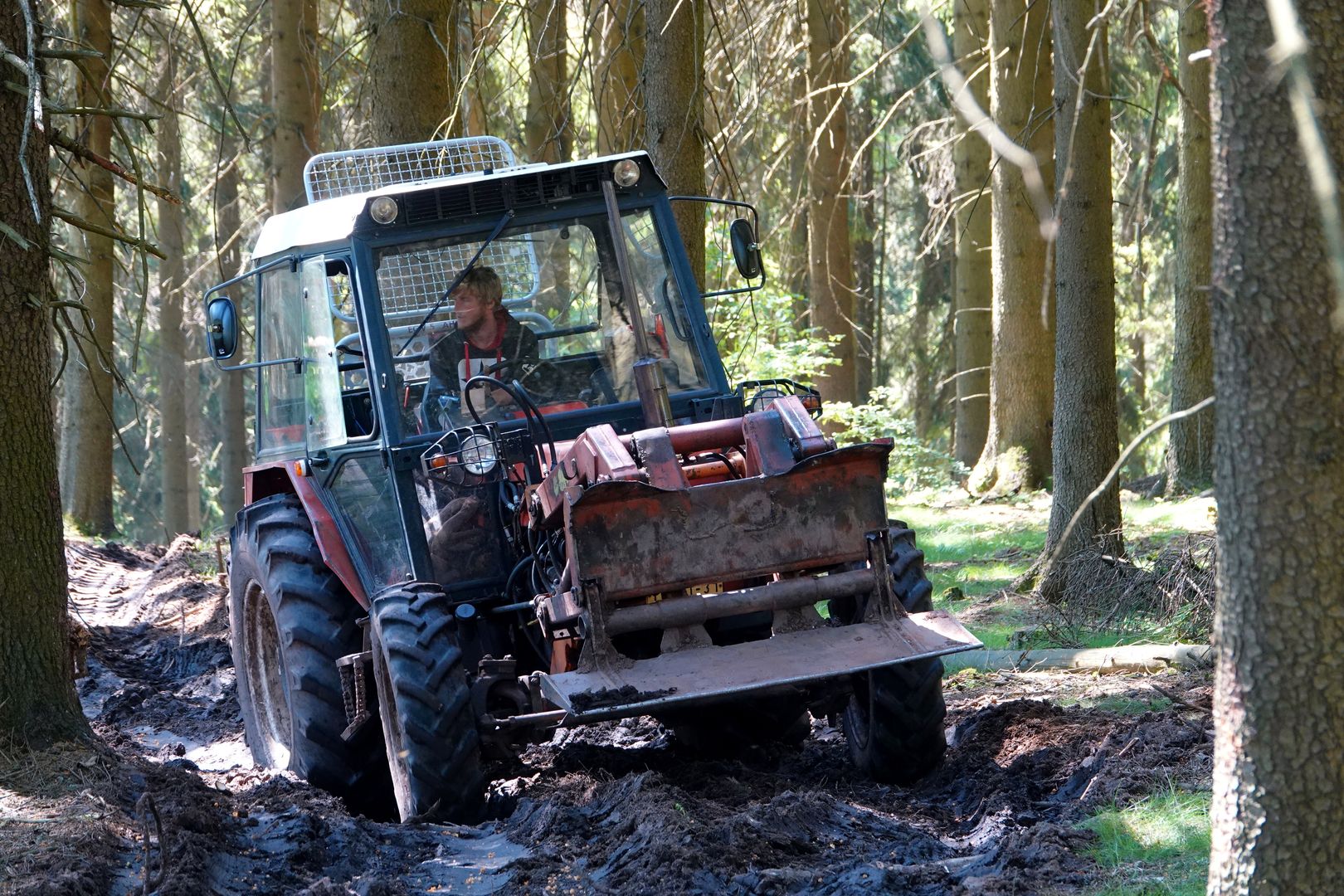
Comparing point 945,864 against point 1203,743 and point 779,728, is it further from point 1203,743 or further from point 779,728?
point 779,728

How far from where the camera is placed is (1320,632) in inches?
122

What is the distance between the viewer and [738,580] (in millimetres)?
5730

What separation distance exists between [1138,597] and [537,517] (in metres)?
4.01

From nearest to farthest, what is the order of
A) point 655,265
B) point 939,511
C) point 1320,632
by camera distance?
point 1320,632
point 655,265
point 939,511

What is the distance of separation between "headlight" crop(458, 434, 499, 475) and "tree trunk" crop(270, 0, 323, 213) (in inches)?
331

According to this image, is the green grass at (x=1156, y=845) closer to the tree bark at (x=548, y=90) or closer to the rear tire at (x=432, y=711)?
the rear tire at (x=432, y=711)

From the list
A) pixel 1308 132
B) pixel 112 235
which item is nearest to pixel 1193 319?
pixel 112 235

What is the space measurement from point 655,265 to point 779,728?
2.19m

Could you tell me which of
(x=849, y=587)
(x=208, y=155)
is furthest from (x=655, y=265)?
(x=208, y=155)

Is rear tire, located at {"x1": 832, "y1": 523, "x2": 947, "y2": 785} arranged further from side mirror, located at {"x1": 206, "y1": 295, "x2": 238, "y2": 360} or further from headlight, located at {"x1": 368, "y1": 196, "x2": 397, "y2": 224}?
side mirror, located at {"x1": 206, "y1": 295, "x2": 238, "y2": 360}

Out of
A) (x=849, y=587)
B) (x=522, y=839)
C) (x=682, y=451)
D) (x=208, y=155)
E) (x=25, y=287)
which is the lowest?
(x=522, y=839)

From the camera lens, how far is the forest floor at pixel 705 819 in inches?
171

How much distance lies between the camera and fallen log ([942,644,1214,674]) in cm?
690

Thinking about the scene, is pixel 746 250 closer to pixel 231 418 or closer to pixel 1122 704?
pixel 1122 704
